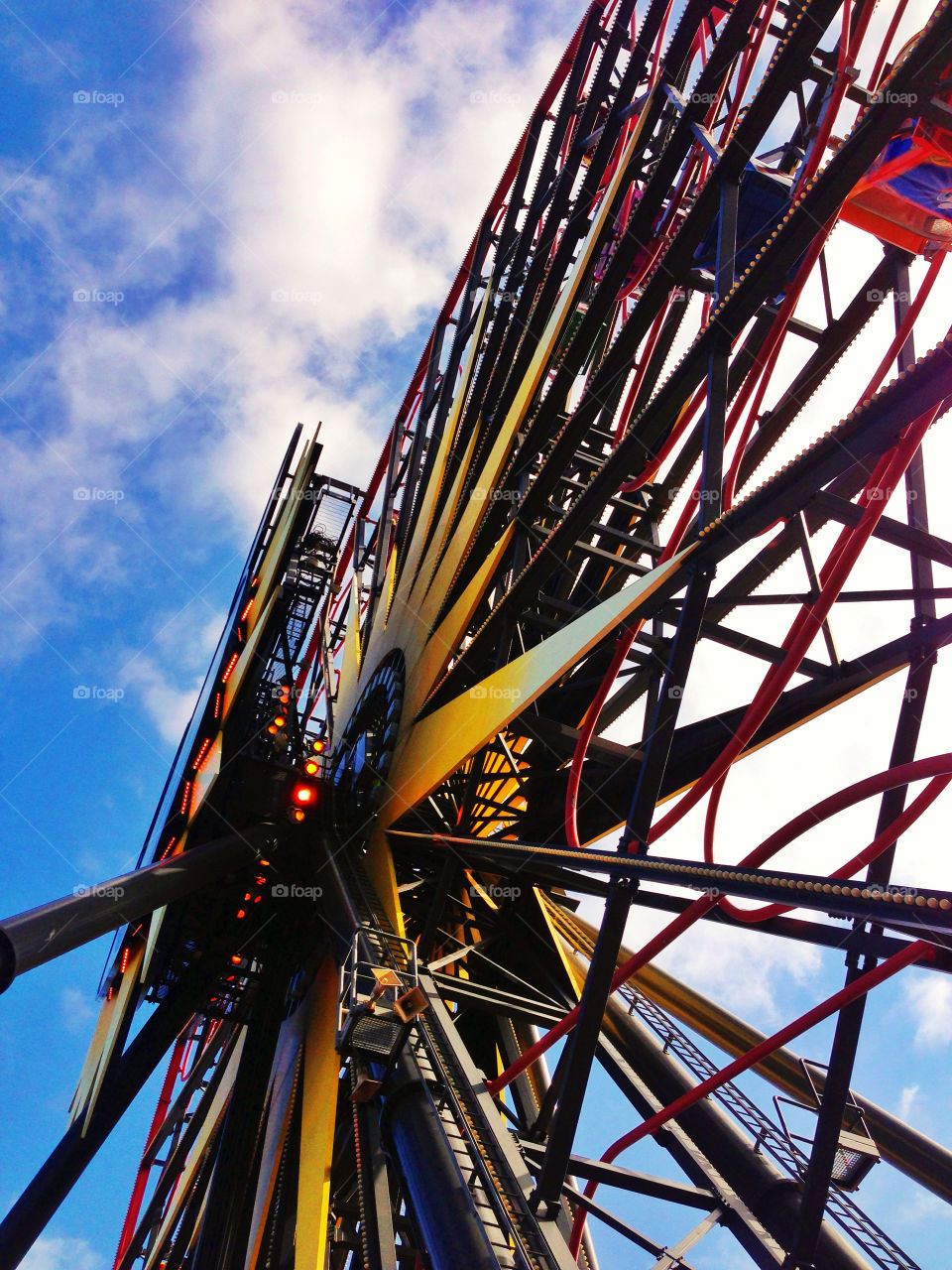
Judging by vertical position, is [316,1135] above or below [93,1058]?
below

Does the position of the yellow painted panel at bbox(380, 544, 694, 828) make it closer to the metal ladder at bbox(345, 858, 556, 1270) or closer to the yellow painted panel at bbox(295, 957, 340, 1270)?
the metal ladder at bbox(345, 858, 556, 1270)

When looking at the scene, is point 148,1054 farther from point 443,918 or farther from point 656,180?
point 656,180

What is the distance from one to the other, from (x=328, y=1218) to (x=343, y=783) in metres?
5.84

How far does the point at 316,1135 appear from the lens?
6.79 m

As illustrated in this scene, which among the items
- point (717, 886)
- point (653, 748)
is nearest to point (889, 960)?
point (717, 886)

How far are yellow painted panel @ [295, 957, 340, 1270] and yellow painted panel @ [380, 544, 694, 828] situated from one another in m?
2.20

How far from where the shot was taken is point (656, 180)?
23.0ft

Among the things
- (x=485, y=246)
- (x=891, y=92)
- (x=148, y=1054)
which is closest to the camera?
(x=891, y=92)

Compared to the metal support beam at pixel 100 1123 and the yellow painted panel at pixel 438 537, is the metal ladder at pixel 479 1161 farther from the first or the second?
the yellow painted panel at pixel 438 537

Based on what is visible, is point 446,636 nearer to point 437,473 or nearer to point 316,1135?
point 437,473

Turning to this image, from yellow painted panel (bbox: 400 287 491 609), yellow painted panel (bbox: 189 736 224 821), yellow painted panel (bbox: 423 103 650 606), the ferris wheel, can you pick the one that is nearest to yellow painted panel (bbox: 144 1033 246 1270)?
the ferris wheel

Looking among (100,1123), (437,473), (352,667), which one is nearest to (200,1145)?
(100,1123)

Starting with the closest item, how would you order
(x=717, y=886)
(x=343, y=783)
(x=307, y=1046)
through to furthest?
1. (x=717, y=886)
2. (x=307, y=1046)
3. (x=343, y=783)

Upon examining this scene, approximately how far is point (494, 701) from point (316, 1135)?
3644mm
